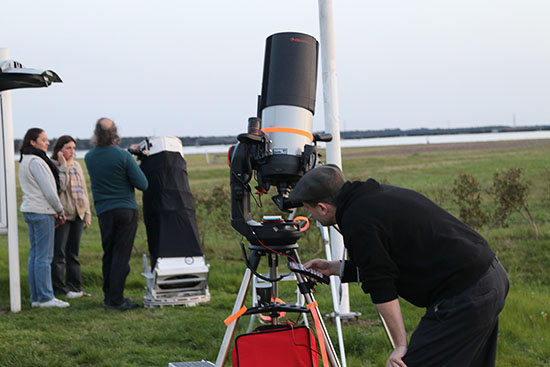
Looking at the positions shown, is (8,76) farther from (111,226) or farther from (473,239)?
(473,239)

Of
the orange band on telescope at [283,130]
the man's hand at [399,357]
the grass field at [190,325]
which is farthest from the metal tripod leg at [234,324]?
the grass field at [190,325]

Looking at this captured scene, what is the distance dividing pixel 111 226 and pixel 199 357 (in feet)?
8.01

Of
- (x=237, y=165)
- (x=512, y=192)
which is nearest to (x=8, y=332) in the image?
(x=237, y=165)

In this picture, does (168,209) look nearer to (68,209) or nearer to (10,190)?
(68,209)

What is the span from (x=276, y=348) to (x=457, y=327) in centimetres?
136

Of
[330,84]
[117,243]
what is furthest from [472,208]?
[117,243]

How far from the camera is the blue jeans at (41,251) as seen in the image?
7.32 meters

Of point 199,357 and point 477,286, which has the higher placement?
point 477,286

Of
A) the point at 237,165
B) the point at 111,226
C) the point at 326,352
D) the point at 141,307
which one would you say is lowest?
the point at 141,307

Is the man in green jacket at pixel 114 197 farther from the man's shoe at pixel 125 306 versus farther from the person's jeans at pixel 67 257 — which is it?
the person's jeans at pixel 67 257

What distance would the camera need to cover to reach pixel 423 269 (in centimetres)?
288

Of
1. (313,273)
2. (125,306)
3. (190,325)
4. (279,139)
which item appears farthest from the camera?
(125,306)

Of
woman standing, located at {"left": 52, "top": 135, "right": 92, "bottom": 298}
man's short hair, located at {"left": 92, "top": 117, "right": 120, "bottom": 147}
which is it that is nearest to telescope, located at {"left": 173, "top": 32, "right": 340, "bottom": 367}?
man's short hair, located at {"left": 92, "top": 117, "right": 120, "bottom": 147}

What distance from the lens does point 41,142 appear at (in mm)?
7426
